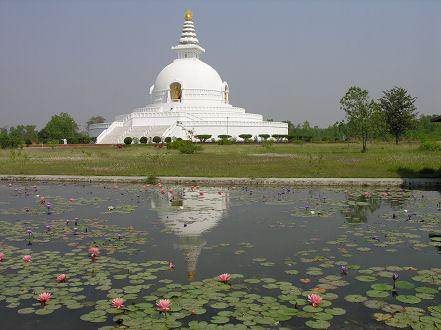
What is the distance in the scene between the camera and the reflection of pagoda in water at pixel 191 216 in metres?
6.09

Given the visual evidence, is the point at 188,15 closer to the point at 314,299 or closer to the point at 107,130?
the point at 107,130

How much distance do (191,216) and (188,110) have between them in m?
40.6

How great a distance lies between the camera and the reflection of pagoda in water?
609 centimetres

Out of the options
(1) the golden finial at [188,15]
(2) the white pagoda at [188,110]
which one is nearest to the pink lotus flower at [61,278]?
(2) the white pagoda at [188,110]

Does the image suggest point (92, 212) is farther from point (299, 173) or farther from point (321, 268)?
point (299, 173)

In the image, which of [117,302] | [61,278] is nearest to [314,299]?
[117,302]

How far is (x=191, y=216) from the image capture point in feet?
27.5

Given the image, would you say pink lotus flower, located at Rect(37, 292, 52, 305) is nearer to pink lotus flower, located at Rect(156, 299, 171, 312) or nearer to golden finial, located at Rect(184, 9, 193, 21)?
pink lotus flower, located at Rect(156, 299, 171, 312)

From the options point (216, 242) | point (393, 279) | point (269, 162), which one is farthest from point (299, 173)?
point (393, 279)

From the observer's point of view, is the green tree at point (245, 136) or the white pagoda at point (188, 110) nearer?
the green tree at point (245, 136)

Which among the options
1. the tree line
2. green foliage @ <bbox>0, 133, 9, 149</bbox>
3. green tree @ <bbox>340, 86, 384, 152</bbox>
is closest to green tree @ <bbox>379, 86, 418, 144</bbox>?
the tree line

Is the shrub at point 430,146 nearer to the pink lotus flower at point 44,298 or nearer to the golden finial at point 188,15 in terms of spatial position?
the pink lotus flower at point 44,298

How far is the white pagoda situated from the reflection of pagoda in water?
A: 31467 mm

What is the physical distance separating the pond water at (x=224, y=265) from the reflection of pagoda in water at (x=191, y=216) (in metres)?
0.04
